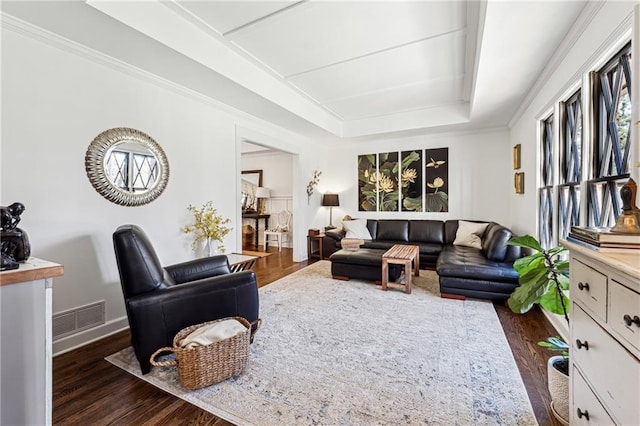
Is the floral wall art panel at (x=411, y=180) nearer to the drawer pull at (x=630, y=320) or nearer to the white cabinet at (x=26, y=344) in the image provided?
the drawer pull at (x=630, y=320)

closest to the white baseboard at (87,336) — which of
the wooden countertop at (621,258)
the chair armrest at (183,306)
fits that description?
the chair armrest at (183,306)

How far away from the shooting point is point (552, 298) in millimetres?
1629

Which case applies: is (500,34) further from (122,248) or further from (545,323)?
(122,248)

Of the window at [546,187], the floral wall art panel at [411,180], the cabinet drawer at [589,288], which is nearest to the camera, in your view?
the cabinet drawer at [589,288]

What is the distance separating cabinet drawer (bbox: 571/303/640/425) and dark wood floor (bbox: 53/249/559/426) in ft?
2.35

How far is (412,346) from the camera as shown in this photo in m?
2.29

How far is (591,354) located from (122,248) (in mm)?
2494

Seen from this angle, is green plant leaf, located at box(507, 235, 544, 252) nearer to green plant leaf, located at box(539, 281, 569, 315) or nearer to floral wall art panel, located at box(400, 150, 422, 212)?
green plant leaf, located at box(539, 281, 569, 315)

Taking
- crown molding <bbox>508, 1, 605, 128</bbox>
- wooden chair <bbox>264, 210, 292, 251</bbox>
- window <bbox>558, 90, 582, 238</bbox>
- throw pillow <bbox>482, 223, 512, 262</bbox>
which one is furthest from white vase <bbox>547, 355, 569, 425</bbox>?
wooden chair <bbox>264, 210, 292, 251</bbox>

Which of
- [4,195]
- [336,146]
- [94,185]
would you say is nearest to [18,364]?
[4,195]

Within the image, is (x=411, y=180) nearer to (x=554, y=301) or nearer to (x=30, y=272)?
(x=554, y=301)

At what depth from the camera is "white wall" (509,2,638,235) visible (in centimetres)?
165

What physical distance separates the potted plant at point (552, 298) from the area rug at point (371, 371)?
20 cm

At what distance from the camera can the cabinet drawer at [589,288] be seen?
97 centimetres
